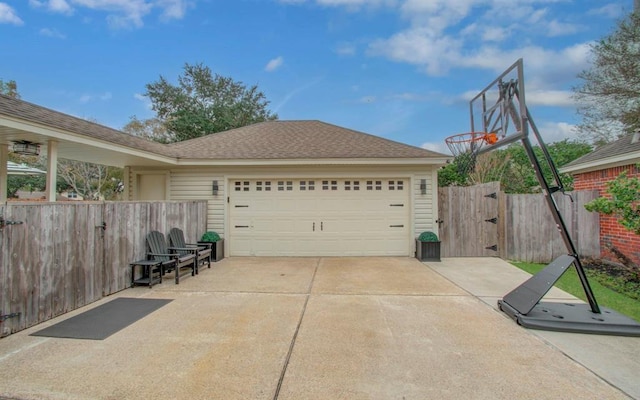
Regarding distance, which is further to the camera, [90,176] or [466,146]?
[90,176]

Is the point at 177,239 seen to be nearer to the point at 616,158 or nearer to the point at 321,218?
the point at 321,218

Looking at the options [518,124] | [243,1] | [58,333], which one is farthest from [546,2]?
[58,333]

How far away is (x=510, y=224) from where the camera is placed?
7859 mm

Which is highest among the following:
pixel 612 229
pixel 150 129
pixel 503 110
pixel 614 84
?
pixel 150 129

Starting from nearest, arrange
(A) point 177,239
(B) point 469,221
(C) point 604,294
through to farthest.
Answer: (C) point 604,294
(A) point 177,239
(B) point 469,221

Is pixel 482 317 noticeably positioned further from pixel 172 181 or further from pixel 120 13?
pixel 120 13

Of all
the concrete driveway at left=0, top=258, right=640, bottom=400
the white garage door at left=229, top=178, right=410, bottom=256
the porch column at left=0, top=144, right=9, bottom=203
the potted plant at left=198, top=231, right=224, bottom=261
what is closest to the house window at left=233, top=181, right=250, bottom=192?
the white garage door at left=229, top=178, right=410, bottom=256

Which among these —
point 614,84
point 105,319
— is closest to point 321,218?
point 105,319

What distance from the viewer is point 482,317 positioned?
3971 mm

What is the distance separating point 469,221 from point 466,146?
9.79ft

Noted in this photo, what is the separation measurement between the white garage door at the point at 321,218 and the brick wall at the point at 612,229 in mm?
4672

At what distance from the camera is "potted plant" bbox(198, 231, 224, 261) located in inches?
301

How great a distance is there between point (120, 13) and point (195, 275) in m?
10.0

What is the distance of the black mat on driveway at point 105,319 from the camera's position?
11.2 feet
